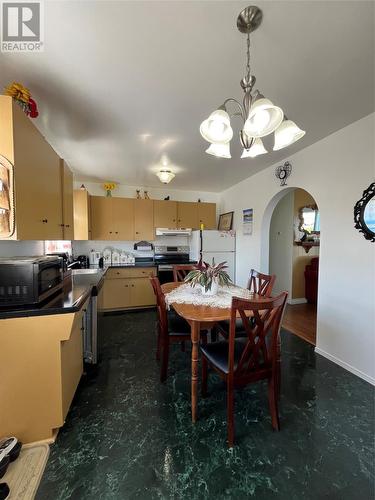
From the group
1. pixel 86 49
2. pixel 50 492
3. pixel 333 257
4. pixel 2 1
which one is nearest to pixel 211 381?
pixel 50 492

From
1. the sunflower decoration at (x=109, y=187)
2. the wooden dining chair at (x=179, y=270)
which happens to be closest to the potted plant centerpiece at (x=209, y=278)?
the wooden dining chair at (x=179, y=270)

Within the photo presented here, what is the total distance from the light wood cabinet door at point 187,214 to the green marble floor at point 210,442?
115 inches

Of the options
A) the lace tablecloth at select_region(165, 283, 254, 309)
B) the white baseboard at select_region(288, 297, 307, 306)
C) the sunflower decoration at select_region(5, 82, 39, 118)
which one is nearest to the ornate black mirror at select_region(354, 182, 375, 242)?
the lace tablecloth at select_region(165, 283, 254, 309)

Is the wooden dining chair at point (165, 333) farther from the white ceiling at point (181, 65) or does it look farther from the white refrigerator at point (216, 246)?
the white refrigerator at point (216, 246)

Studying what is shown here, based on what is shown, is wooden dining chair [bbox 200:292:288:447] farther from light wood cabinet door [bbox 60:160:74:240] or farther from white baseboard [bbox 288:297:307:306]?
white baseboard [bbox 288:297:307:306]

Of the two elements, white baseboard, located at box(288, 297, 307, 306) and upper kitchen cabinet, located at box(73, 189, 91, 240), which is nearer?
upper kitchen cabinet, located at box(73, 189, 91, 240)

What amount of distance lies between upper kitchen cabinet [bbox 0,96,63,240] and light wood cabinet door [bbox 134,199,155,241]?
233 cm

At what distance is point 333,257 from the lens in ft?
7.63

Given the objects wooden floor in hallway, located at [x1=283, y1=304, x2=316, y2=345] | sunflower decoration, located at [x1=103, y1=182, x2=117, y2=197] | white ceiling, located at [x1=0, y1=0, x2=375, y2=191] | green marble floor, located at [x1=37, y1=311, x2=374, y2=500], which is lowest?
green marble floor, located at [x1=37, y1=311, x2=374, y2=500]

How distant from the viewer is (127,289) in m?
3.87

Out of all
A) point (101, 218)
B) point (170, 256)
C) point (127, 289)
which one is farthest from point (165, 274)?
point (101, 218)

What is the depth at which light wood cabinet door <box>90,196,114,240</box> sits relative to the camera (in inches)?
153

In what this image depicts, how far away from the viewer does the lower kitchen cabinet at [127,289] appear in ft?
12.4

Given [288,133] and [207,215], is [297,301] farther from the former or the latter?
[288,133]
